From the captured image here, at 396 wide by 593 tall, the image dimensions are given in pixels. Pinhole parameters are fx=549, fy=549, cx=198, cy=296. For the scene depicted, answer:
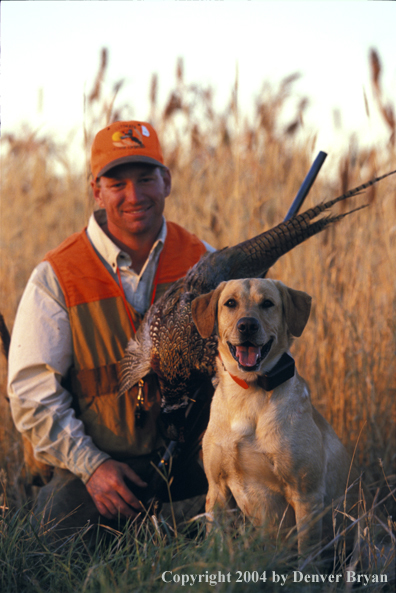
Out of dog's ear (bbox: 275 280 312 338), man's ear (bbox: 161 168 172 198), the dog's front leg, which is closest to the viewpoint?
dog's ear (bbox: 275 280 312 338)

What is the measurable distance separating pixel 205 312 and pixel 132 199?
3.92 ft

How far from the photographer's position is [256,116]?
4879 millimetres

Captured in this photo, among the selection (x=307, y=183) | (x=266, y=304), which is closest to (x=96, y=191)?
(x=307, y=183)

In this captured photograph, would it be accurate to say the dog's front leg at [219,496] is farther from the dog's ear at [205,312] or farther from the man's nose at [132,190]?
the man's nose at [132,190]

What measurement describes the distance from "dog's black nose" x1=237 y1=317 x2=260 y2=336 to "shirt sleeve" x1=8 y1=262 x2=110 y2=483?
51.5 inches

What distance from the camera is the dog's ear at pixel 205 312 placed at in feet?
8.24

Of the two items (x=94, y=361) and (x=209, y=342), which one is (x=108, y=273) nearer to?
(x=94, y=361)

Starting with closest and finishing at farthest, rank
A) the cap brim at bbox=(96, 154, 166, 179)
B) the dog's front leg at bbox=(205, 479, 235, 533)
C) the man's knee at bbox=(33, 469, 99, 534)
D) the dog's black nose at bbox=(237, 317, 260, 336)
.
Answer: the dog's black nose at bbox=(237, 317, 260, 336), the dog's front leg at bbox=(205, 479, 235, 533), the man's knee at bbox=(33, 469, 99, 534), the cap brim at bbox=(96, 154, 166, 179)

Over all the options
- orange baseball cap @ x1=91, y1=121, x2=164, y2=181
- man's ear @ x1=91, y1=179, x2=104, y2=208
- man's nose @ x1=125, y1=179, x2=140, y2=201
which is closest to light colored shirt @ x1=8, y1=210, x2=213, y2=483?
man's nose @ x1=125, y1=179, x2=140, y2=201

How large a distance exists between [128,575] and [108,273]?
1.82m

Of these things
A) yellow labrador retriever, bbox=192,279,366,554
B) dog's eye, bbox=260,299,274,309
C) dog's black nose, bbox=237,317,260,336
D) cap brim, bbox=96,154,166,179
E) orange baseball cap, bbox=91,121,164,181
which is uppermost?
orange baseball cap, bbox=91,121,164,181

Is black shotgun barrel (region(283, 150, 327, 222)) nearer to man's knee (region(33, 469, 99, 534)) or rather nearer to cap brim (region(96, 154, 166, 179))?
cap brim (region(96, 154, 166, 179))

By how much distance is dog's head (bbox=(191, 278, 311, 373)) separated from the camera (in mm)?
2344

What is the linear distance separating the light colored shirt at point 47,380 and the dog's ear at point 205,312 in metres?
0.93
